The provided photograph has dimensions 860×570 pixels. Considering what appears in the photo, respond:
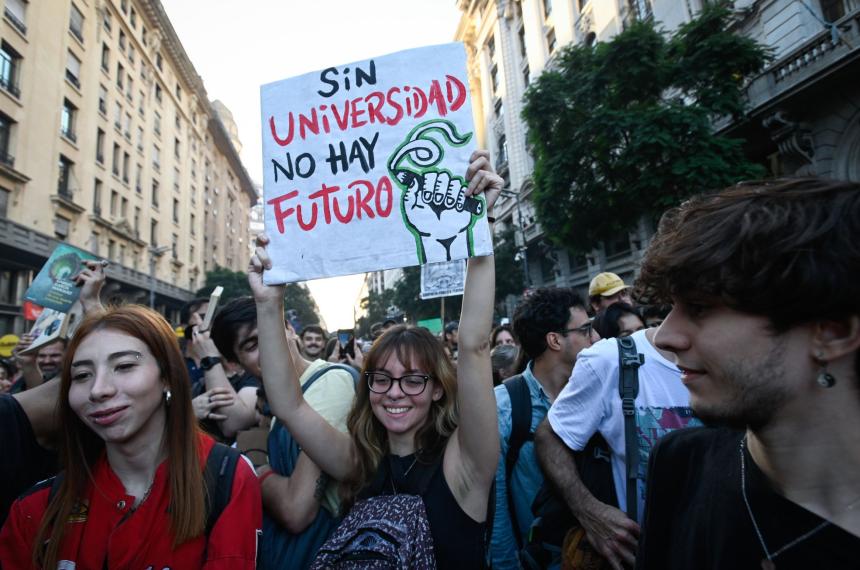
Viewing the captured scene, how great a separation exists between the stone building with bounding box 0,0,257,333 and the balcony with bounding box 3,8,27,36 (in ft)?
0.20

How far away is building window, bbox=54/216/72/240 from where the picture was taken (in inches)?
834

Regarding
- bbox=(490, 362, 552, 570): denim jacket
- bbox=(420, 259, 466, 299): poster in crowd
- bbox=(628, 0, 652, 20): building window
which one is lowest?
bbox=(490, 362, 552, 570): denim jacket

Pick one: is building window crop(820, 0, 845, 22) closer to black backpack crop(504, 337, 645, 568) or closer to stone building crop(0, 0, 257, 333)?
black backpack crop(504, 337, 645, 568)

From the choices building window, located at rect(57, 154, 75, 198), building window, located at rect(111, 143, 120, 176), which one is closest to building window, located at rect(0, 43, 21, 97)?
building window, located at rect(57, 154, 75, 198)

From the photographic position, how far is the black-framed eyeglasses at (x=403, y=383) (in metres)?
1.96

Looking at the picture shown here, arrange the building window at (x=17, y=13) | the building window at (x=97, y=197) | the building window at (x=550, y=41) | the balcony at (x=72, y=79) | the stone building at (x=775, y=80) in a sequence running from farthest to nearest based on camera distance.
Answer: the building window at (x=97, y=197) < the building window at (x=550, y=41) < the balcony at (x=72, y=79) < the building window at (x=17, y=13) < the stone building at (x=775, y=80)

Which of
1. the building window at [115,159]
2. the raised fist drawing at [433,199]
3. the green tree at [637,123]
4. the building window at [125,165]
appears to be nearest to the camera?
the raised fist drawing at [433,199]

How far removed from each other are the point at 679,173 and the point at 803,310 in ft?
35.5

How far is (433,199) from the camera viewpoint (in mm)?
1824

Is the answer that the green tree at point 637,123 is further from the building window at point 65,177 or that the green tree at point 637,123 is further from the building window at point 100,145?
the building window at point 100,145

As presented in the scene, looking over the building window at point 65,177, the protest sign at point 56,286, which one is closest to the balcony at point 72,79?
the building window at point 65,177

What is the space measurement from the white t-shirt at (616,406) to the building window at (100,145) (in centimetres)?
2995

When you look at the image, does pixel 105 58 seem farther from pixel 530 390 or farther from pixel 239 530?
pixel 239 530

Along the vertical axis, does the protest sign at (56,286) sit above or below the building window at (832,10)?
below
